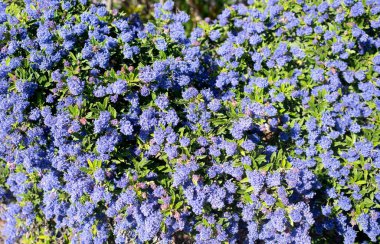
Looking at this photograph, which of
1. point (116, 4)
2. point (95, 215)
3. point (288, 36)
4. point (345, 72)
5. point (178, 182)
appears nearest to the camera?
point (178, 182)

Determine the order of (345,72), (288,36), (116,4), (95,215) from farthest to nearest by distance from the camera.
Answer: (116,4) < (288,36) < (345,72) < (95,215)

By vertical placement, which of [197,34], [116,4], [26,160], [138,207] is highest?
[116,4]

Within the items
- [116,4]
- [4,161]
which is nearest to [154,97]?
[4,161]

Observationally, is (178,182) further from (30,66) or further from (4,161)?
(4,161)

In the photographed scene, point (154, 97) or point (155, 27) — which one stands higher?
point (155, 27)

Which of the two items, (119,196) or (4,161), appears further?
(4,161)

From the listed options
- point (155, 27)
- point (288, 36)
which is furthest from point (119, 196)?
point (288, 36)
